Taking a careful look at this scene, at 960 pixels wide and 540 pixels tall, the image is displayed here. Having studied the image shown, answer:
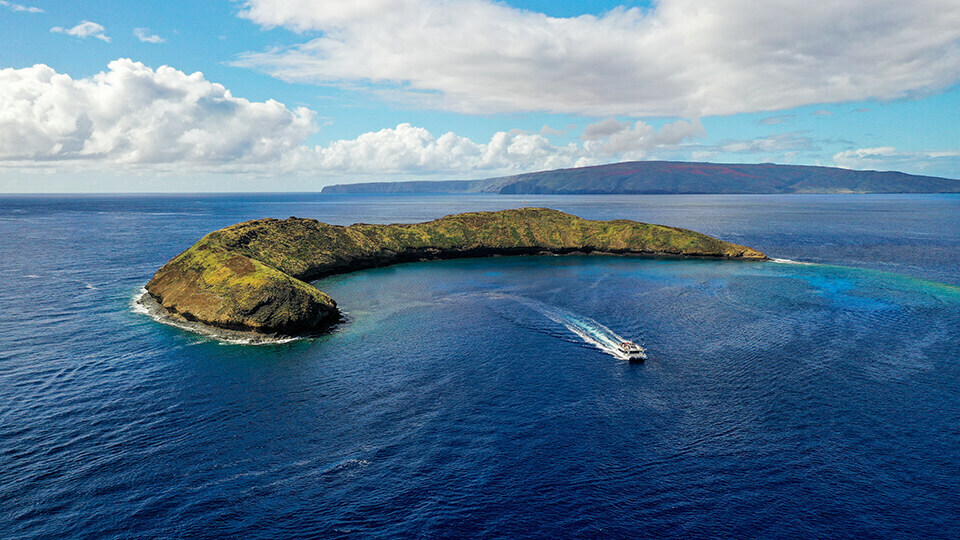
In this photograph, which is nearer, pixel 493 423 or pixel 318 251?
pixel 493 423

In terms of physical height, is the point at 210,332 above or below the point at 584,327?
below

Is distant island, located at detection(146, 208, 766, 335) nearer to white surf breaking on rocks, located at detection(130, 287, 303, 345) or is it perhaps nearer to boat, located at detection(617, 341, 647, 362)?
white surf breaking on rocks, located at detection(130, 287, 303, 345)

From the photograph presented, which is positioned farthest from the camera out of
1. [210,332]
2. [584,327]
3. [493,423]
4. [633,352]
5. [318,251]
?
[318,251]

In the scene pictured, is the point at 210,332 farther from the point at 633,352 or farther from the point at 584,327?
the point at 633,352

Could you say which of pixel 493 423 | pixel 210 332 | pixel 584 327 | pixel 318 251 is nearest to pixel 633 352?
pixel 584 327

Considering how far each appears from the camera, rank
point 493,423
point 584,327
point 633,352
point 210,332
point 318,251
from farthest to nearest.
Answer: point 318,251 → point 584,327 → point 210,332 → point 633,352 → point 493,423

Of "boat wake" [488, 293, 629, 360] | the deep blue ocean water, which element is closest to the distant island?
the deep blue ocean water

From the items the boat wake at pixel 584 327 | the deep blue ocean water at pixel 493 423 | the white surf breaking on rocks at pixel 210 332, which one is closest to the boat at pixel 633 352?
the boat wake at pixel 584 327
